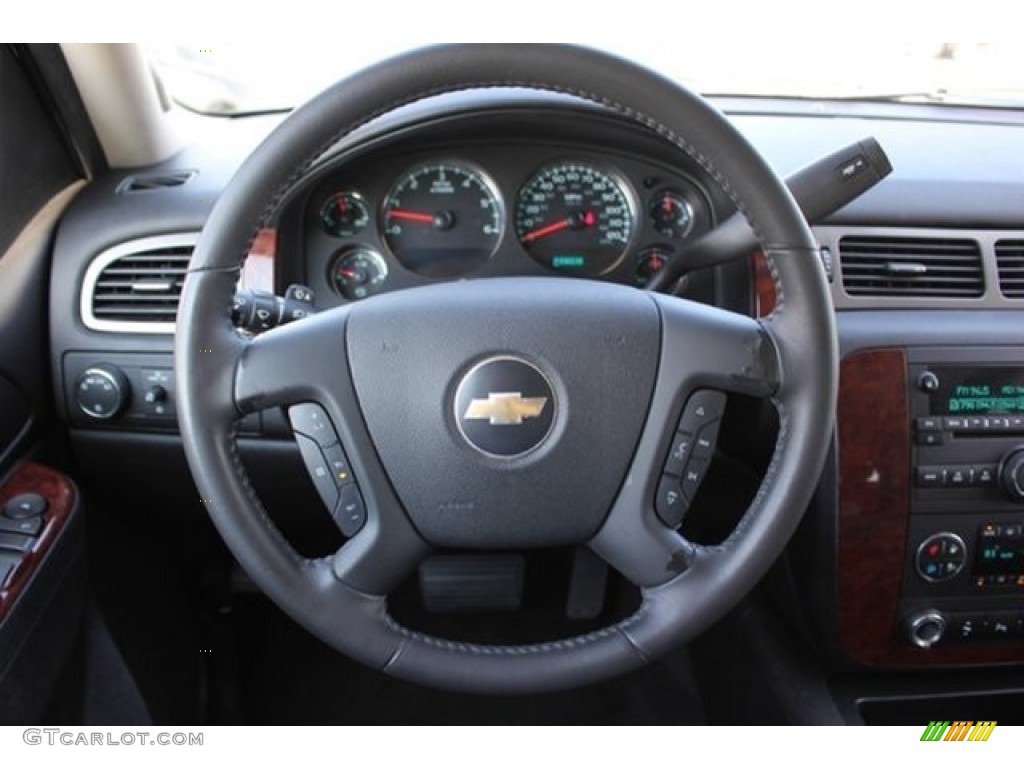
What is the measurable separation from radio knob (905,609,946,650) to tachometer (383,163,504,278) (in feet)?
3.05

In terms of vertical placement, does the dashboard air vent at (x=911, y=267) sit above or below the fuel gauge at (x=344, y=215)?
below

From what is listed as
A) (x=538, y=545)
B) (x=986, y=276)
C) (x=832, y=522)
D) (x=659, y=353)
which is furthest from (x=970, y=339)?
(x=538, y=545)

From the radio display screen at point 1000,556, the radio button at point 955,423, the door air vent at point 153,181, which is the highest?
the door air vent at point 153,181

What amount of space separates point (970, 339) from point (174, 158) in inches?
55.0

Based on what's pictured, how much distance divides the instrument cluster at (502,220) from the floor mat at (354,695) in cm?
83

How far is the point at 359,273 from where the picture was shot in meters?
1.63

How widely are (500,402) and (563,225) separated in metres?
0.64

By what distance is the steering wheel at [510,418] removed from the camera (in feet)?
3.35

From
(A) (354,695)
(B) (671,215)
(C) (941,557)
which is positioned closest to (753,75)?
(B) (671,215)

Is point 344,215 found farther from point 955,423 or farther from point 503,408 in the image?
point 955,423

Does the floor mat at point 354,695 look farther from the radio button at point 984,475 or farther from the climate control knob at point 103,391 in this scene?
the radio button at point 984,475
